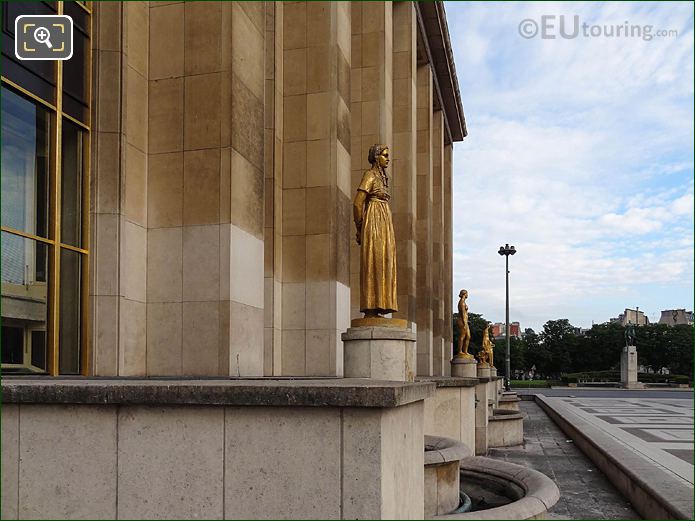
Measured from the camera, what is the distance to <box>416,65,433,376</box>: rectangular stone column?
28994 mm

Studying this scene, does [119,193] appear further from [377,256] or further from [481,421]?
[481,421]

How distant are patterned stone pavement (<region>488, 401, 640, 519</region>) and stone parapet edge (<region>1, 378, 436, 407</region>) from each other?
25.3 feet

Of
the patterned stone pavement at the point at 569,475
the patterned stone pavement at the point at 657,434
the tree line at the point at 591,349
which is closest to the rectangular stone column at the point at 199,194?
the patterned stone pavement at the point at 569,475

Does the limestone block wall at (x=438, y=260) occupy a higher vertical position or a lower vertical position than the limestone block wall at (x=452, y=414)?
higher

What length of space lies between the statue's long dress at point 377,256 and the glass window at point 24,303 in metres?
5.31

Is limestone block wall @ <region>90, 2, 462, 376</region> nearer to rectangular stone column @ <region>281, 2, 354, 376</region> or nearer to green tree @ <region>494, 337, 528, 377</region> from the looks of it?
rectangular stone column @ <region>281, 2, 354, 376</region>

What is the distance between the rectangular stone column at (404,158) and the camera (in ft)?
80.5

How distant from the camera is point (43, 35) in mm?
11297

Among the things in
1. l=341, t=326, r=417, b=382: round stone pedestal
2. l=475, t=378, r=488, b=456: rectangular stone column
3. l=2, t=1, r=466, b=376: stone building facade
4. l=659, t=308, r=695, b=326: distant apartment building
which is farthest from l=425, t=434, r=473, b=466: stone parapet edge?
l=659, t=308, r=695, b=326: distant apartment building

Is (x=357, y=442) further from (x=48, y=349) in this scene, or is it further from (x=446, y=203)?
(x=446, y=203)

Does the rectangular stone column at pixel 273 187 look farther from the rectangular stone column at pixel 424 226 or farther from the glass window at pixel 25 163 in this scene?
the rectangular stone column at pixel 424 226

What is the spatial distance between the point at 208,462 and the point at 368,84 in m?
17.6

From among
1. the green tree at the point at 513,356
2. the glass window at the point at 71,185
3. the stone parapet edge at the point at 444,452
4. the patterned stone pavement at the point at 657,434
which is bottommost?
the green tree at the point at 513,356

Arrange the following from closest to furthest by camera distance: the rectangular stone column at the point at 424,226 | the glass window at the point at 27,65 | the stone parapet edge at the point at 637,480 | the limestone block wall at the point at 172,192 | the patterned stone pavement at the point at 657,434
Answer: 1. the stone parapet edge at the point at 637,480
2. the glass window at the point at 27,65
3. the limestone block wall at the point at 172,192
4. the patterned stone pavement at the point at 657,434
5. the rectangular stone column at the point at 424,226
